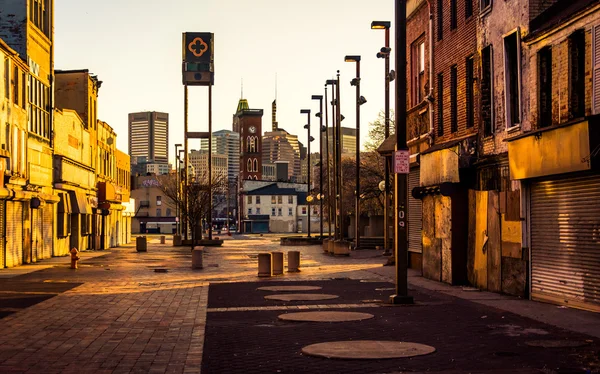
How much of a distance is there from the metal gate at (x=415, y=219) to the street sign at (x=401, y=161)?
10.2 m

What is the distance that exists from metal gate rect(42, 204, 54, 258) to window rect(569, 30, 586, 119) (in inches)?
1225

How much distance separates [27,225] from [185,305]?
22237mm

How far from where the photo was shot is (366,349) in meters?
11.4

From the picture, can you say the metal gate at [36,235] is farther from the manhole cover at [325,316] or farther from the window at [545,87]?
the window at [545,87]

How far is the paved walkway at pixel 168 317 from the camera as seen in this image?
10867 mm

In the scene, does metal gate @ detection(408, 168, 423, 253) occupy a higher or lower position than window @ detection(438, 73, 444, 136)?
lower

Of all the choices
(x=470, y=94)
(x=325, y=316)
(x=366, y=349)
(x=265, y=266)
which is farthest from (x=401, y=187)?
(x=265, y=266)

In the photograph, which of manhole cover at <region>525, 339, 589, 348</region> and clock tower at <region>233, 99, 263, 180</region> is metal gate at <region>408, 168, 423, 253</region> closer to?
manhole cover at <region>525, 339, 589, 348</region>

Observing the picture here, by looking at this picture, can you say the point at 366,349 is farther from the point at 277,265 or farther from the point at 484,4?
the point at 277,265

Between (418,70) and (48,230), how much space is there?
889 inches

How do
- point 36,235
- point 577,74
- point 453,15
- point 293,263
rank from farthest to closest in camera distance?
point 36,235 < point 293,263 < point 453,15 < point 577,74

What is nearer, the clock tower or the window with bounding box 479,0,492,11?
the window with bounding box 479,0,492,11

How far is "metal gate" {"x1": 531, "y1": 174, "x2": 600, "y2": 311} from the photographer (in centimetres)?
1597

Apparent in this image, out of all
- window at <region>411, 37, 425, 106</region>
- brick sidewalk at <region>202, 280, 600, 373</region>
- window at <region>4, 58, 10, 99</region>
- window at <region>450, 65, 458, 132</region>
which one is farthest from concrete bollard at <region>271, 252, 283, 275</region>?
window at <region>4, 58, 10, 99</region>
